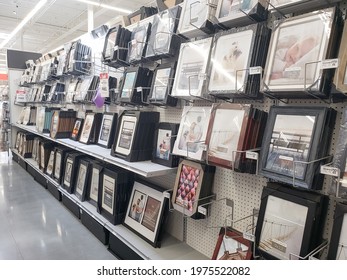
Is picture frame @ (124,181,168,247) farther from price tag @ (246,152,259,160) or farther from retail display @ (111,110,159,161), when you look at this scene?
price tag @ (246,152,259,160)

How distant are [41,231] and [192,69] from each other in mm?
2264

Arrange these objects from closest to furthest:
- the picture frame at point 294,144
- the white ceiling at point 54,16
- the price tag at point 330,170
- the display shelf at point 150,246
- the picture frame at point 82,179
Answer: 1. the price tag at point 330,170
2. the picture frame at point 294,144
3. the display shelf at point 150,246
4. the picture frame at point 82,179
5. the white ceiling at point 54,16

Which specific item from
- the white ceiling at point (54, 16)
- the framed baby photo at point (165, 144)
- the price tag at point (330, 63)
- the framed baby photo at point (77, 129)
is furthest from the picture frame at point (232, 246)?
the white ceiling at point (54, 16)

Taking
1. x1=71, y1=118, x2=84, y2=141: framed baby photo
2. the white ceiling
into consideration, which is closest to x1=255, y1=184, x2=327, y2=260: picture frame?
x1=71, y1=118, x2=84, y2=141: framed baby photo

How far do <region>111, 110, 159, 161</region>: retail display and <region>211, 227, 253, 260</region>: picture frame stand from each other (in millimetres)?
857

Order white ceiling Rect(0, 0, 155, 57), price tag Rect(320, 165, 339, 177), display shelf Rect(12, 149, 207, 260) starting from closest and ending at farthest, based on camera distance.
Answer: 1. price tag Rect(320, 165, 339, 177)
2. display shelf Rect(12, 149, 207, 260)
3. white ceiling Rect(0, 0, 155, 57)

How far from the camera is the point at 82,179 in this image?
118 inches

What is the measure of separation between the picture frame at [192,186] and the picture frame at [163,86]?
47 cm

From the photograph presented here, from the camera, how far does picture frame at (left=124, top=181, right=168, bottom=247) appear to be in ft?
6.57

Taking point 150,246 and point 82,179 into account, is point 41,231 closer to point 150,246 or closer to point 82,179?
point 82,179

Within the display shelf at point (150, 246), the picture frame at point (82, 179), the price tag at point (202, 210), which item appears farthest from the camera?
the picture frame at point (82, 179)

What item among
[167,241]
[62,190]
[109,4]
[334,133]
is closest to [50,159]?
[62,190]

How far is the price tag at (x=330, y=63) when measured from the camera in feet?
3.27

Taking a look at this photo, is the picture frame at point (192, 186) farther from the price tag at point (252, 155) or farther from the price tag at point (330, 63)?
the price tag at point (330, 63)
